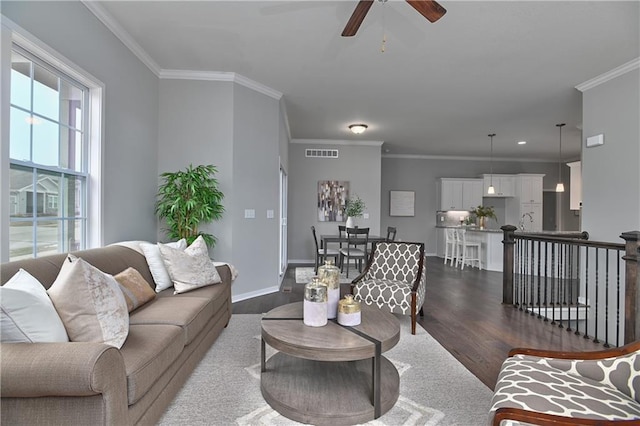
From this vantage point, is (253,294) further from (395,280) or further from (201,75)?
(201,75)

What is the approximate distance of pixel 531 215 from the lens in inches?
371

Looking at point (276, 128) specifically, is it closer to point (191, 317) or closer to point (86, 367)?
point (191, 317)

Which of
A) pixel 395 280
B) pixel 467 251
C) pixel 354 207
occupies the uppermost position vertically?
pixel 354 207

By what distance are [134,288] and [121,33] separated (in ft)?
8.47

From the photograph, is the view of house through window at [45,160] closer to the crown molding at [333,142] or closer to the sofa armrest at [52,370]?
the sofa armrest at [52,370]

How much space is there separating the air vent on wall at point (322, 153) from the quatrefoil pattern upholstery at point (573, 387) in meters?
6.63

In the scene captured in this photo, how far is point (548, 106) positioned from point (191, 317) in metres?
6.09

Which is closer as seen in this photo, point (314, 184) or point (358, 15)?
point (358, 15)

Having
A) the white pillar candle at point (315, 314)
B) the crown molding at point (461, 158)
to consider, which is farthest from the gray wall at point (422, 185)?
the white pillar candle at point (315, 314)

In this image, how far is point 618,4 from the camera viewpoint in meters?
2.76

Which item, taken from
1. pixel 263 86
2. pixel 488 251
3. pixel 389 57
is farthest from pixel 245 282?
pixel 488 251

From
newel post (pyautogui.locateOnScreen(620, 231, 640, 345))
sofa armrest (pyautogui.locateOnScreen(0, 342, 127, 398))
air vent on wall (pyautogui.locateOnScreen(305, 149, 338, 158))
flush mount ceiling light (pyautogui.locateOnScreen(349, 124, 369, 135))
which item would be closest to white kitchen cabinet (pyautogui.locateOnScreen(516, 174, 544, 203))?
air vent on wall (pyautogui.locateOnScreen(305, 149, 338, 158))

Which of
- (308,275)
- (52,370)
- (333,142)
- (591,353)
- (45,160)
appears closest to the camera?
(52,370)

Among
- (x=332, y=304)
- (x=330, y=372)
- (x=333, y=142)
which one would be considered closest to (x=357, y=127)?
(x=333, y=142)
